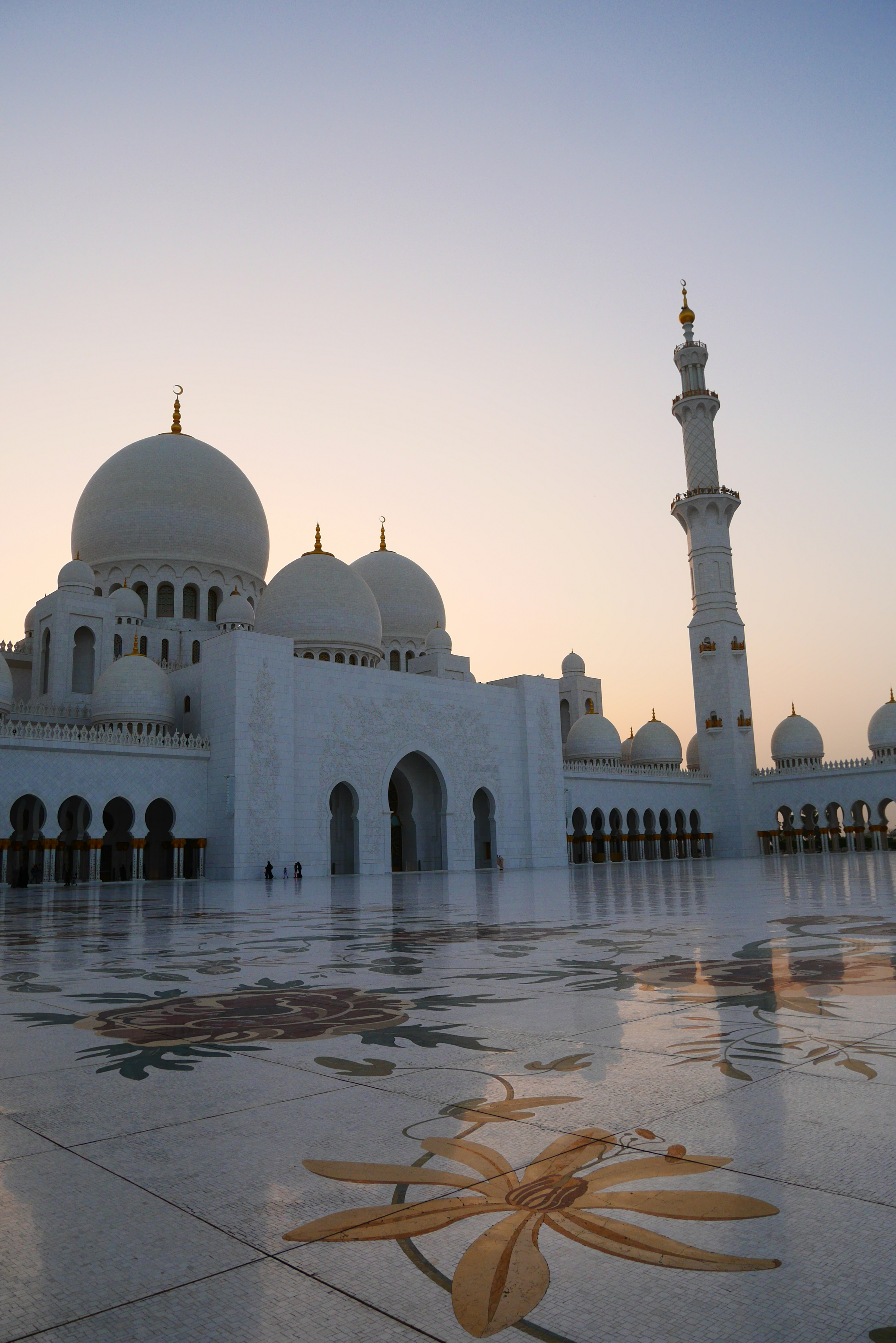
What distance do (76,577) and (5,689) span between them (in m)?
5.84

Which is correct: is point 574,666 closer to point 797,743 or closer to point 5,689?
point 797,743

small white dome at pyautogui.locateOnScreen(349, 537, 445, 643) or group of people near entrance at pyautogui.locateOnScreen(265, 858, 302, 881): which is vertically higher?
small white dome at pyautogui.locateOnScreen(349, 537, 445, 643)

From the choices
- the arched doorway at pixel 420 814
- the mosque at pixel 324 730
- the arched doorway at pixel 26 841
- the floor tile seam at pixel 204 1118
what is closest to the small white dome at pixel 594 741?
the mosque at pixel 324 730

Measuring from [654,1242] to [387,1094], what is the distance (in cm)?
103

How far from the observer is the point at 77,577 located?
89.8ft

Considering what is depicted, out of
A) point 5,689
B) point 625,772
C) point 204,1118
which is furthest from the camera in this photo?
point 625,772

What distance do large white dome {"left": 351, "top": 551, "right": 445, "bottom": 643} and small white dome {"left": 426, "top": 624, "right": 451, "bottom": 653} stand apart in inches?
98.9

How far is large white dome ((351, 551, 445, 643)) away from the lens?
123ft

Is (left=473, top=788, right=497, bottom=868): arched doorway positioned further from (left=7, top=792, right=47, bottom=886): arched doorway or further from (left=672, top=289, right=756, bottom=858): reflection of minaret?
(left=7, top=792, right=47, bottom=886): arched doorway

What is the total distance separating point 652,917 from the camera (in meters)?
7.89

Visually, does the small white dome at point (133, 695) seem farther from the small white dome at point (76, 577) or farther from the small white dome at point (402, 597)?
the small white dome at point (402, 597)

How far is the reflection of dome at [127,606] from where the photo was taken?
28.6m

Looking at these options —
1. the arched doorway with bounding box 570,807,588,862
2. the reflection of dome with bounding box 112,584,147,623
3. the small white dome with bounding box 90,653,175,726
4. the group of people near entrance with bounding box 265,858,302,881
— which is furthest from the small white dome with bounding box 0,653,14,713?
the arched doorway with bounding box 570,807,588,862

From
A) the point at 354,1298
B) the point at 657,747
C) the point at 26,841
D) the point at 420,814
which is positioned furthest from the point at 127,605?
the point at 354,1298
